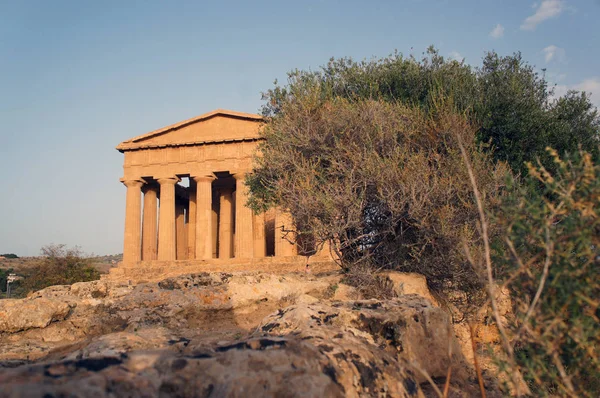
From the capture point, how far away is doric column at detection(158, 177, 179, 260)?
30578mm

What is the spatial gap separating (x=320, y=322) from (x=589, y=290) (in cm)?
228

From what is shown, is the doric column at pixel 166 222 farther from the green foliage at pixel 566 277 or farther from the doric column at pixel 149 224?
the green foliage at pixel 566 277

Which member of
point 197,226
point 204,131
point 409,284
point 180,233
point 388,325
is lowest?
point 388,325

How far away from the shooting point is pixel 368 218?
1226 cm

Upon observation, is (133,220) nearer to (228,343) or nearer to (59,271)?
(59,271)

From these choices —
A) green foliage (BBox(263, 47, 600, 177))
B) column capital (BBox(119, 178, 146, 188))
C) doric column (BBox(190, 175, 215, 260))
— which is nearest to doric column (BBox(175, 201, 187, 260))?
column capital (BBox(119, 178, 146, 188))

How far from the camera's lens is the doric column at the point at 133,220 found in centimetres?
3112

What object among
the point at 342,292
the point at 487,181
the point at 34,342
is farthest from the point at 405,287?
the point at 34,342

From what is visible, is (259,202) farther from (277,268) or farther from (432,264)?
(277,268)

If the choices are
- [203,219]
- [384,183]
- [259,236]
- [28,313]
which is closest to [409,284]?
[384,183]

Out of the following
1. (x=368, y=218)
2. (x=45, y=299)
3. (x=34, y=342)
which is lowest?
(x=34, y=342)

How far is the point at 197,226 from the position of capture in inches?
1201

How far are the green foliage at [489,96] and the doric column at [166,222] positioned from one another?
1556 cm

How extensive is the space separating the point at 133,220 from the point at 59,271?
7133 millimetres
